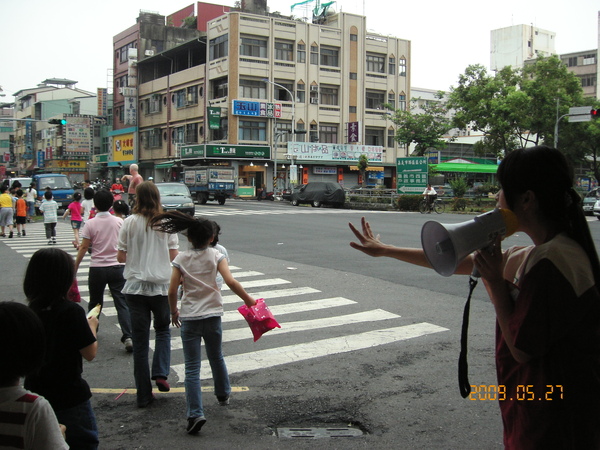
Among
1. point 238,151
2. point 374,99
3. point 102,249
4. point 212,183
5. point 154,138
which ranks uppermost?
point 374,99

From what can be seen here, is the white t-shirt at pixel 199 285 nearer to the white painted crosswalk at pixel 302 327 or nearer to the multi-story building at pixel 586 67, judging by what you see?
the white painted crosswalk at pixel 302 327

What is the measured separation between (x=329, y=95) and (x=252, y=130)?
9764mm

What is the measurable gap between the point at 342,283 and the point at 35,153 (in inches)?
3754

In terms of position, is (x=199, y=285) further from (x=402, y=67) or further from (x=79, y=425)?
(x=402, y=67)

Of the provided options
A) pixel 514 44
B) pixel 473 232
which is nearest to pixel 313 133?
pixel 514 44

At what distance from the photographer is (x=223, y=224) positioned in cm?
2458

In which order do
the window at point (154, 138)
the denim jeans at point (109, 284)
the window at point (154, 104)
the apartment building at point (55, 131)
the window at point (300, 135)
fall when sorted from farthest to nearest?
1. the apartment building at point (55, 131)
2. the window at point (154, 104)
3. the window at point (154, 138)
4. the window at point (300, 135)
5. the denim jeans at point (109, 284)

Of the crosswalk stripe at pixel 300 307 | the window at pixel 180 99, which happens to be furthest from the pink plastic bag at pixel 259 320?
the window at pixel 180 99

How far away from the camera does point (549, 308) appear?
6.49 feet

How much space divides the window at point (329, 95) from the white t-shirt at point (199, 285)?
5661 centimetres

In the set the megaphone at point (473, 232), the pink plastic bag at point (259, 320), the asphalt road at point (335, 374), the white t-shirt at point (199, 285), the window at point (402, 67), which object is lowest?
the asphalt road at point (335, 374)

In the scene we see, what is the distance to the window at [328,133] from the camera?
196 ft

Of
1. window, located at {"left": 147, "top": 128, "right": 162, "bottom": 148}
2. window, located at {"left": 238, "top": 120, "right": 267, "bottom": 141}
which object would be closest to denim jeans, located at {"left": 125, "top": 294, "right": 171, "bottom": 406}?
window, located at {"left": 238, "top": 120, "right": 267, "bottom": 141}

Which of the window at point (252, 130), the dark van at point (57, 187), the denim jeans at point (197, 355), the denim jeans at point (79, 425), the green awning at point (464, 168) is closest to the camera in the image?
the denim jeans at point (79, 425)
